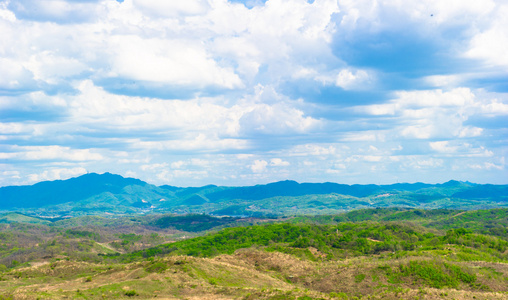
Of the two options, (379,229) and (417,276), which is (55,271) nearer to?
(417,276)

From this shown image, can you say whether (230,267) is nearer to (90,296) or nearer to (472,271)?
(90,296)

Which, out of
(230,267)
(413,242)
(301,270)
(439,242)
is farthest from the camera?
(413,242)

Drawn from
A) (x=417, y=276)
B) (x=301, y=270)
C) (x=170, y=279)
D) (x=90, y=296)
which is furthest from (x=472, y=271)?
(x=90, y=296)

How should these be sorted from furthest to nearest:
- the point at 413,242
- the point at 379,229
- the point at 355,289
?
1. the point at 379,229
2. the point at 413,242
3. the point at 355,289

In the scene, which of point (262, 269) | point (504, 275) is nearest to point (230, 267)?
point (262, 269)

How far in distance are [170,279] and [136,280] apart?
6602 mm

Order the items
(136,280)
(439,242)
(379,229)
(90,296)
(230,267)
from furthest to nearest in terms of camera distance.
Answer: (379,229), (439,242), (230,267), (136,280), (90,296)

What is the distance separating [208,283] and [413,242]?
11049cm

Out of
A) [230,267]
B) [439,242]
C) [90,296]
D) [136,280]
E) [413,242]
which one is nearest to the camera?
[90,296]

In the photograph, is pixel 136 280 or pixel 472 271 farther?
pixel 472 271

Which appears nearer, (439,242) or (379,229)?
(439,242)

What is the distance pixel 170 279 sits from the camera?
8556 cm

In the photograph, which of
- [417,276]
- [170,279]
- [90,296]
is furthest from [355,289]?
[90,296]

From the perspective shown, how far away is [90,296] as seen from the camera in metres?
72.2
